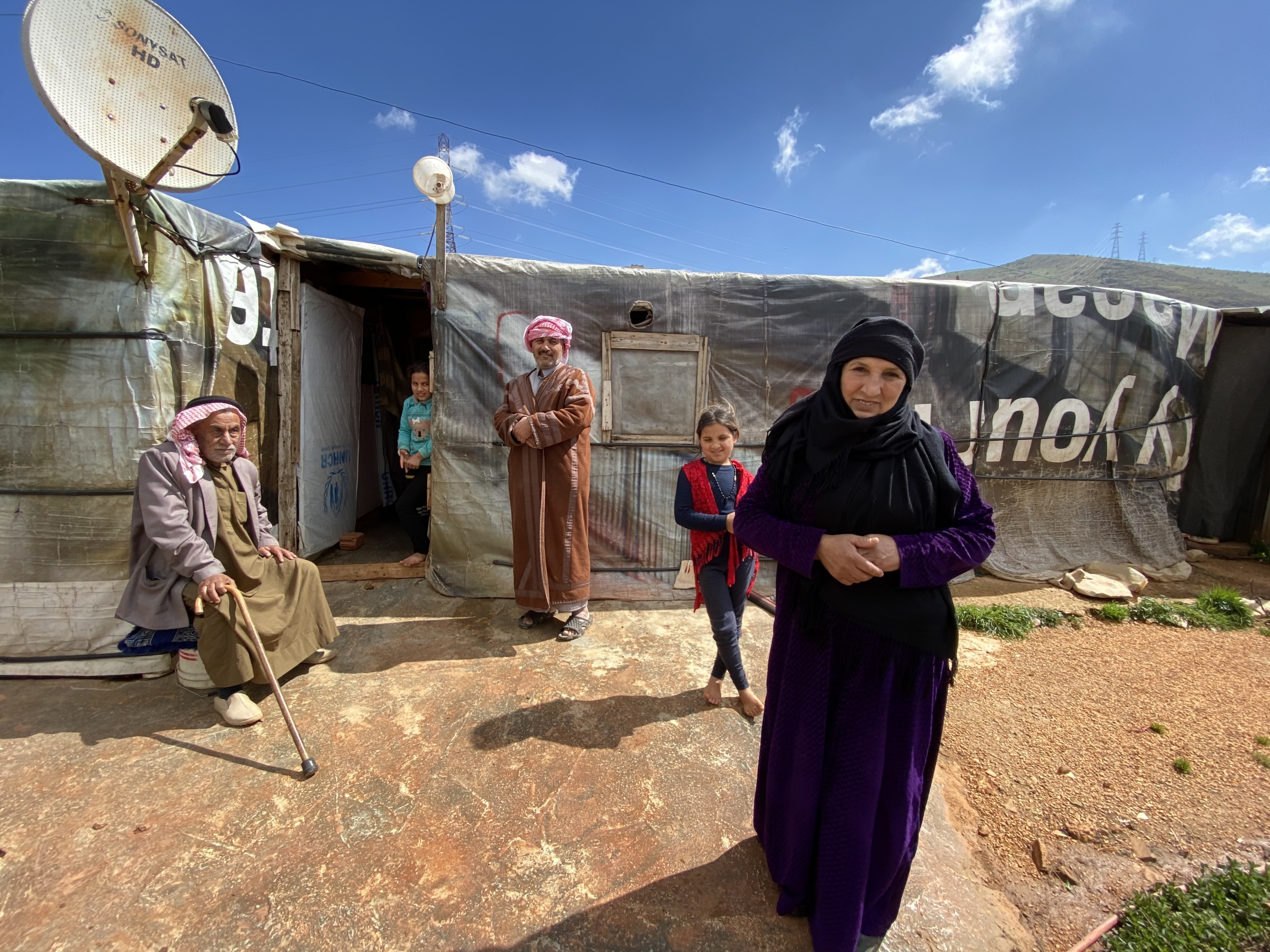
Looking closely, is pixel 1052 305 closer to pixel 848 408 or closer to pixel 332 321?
pixel 848 408

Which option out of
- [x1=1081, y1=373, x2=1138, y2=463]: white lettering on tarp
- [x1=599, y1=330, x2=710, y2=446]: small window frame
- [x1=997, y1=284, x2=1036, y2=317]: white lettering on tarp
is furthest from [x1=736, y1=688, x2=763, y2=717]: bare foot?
[x1=1081, y1=373, x2=1138, y2=463]: white lettering on tarp

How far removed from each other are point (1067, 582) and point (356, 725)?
5.65 m

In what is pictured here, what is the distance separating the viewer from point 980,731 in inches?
110

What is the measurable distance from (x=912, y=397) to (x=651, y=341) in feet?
7.60

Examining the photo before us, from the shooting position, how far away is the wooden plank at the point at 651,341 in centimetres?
421

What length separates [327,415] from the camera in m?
4.82

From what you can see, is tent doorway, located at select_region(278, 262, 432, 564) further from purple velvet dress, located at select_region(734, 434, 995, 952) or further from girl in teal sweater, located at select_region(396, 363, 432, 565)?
purple velvet dress, located at select_region(734, 434, 995, 952)

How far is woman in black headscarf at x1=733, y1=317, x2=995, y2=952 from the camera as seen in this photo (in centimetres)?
144

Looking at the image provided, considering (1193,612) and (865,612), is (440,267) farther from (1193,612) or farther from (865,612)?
(1193,612)

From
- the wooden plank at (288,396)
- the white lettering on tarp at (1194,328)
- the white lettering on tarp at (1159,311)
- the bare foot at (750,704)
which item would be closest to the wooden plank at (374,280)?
the wooden plank at (288,396)

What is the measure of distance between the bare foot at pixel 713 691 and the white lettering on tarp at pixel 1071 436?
13.6 feet

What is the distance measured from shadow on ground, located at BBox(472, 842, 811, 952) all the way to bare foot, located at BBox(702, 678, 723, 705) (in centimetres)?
94

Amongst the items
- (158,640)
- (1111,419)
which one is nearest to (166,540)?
(158,640)

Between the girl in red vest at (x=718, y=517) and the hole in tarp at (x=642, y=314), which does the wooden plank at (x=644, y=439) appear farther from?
the girl in red vest at (x=718, y=517)
